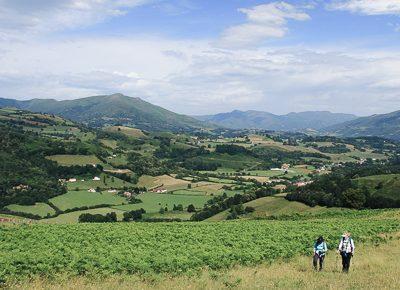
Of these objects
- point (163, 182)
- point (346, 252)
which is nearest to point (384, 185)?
point (346, 252)

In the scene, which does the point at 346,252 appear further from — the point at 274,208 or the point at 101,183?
the point at 101,183

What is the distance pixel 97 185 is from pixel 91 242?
A: 112721mm

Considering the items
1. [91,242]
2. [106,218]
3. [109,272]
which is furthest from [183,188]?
[109,272]

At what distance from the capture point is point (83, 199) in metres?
111

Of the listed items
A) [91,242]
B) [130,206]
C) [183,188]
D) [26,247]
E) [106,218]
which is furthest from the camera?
[183,188]

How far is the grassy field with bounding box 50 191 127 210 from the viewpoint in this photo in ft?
345

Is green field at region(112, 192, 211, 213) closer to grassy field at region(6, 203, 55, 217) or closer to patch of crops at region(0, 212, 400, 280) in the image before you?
grassy field at region(6, 203, 55, 217)

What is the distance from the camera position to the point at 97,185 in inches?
5600

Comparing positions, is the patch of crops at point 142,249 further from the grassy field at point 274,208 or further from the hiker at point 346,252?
the grassy field at point 274,208

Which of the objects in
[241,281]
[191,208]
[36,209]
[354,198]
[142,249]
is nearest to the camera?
[241,281]

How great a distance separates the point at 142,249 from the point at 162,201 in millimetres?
83707

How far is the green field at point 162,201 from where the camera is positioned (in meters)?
101

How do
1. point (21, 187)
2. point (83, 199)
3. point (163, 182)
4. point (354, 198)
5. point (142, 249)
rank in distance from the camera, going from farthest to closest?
point (163, 182) → point (21, 187) → point (83, 199) → point (354, 198) → point (142, 249)

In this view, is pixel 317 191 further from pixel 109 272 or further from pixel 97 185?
pixel 97 185
